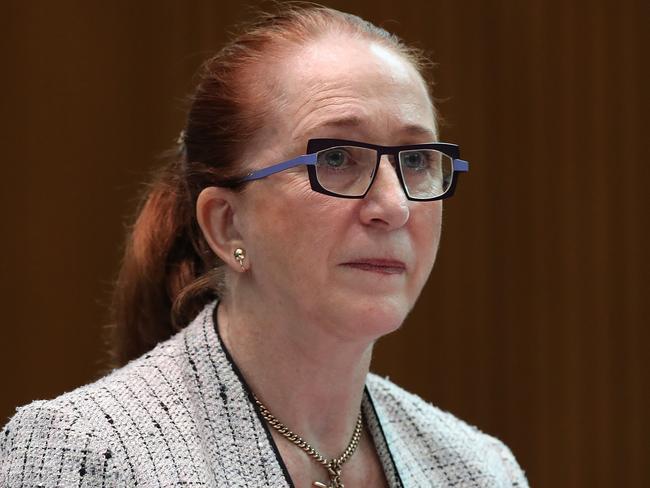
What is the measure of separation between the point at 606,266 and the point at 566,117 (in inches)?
18.7

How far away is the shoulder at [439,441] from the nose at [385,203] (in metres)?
0.47

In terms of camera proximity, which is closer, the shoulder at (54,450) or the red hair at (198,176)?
the shoulder at (54,450)

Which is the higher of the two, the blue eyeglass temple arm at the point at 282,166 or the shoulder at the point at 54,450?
the blue eyeglass temple arm at the point at 282,166

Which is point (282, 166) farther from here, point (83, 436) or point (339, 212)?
point (83, 436)

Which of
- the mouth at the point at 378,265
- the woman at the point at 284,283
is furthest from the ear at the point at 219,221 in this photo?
the mouth at the point at 378,265

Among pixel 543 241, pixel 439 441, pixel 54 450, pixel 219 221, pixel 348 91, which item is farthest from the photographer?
pixel 543 241

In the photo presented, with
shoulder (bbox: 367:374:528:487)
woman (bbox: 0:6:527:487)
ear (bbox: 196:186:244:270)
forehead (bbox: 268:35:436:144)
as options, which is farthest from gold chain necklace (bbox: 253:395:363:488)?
forehead (bbox: 268:35:436:144)

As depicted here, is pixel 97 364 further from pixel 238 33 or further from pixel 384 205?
pixel 384 205

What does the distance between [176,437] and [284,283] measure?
304 mm

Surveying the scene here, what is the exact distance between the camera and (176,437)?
175cm

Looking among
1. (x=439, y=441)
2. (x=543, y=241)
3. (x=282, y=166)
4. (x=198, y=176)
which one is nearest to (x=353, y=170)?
(x=282, y=166)

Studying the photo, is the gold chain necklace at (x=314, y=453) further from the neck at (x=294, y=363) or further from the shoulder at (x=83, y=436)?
the shoulder at (x=83, y=436)

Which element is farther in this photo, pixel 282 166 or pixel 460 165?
pixel 460 165

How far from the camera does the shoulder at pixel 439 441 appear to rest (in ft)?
6.95
